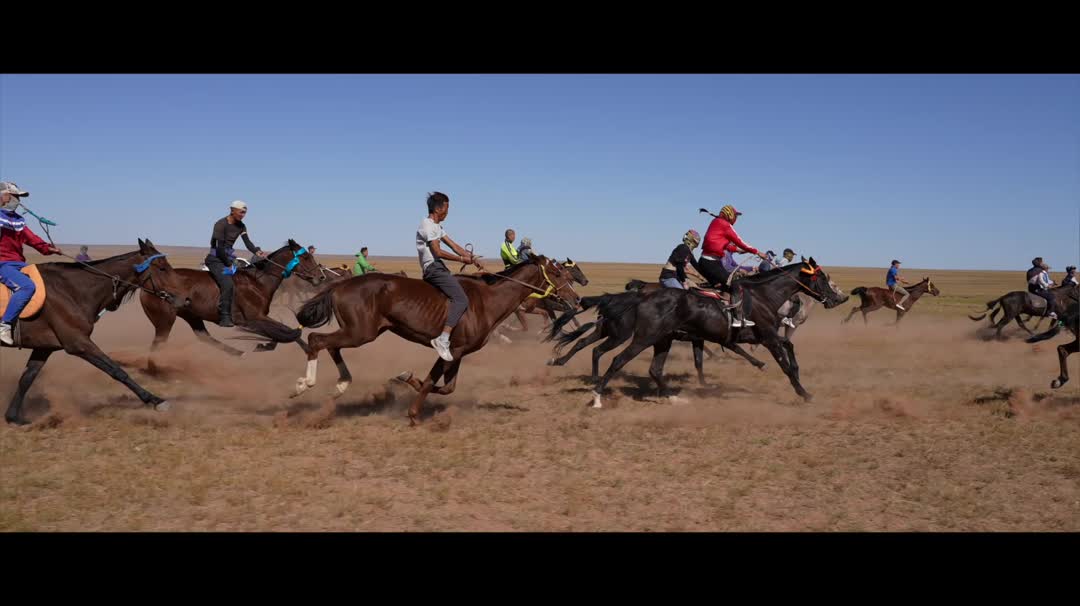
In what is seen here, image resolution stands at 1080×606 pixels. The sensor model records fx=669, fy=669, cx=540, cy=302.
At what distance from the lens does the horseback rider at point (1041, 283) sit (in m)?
18.9

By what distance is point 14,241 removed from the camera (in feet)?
28.4

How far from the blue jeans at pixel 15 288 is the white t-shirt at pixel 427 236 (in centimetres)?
480

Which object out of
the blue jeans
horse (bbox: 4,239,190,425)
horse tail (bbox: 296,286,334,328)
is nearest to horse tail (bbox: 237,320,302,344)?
horse (bbox: 4,239,190,425)

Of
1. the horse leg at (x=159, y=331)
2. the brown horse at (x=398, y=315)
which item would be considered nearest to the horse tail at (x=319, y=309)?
the brown horse at (x=398, y=315)

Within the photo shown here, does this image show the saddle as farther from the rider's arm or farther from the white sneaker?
A: the white sneaker

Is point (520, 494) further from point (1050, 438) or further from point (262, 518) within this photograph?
point (1050, 438)

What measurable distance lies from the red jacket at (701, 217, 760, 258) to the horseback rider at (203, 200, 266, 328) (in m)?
8.41

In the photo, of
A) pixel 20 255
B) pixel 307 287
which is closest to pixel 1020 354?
pixel 20 255

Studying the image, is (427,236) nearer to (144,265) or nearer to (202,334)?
(144,265)

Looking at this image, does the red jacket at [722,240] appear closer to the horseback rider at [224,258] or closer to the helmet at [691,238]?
the helmet at [691,238]

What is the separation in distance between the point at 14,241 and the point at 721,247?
10.4 m

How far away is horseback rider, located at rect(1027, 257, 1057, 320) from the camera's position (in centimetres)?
1894

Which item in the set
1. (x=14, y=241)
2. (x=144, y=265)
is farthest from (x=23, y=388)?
(x=144, y=265)

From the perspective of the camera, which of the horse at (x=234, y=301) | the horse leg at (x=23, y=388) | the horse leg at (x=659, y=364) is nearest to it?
the horse leg at (x=23, y=388)
